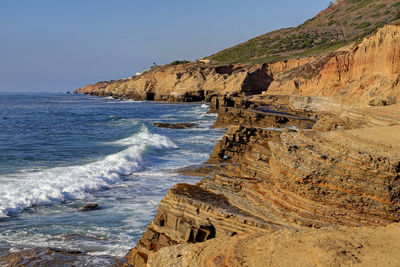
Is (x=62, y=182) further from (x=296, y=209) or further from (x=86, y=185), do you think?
(x=296, y=209)

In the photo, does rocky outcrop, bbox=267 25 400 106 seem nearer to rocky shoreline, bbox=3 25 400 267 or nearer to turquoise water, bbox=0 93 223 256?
rocky shoreline, bbox=3 25 400 267

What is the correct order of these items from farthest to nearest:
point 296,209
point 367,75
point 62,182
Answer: point 367,75 < point 62,182 < point 296,209

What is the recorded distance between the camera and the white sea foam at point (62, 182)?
1488 centimetres

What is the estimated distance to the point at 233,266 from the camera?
15.4 feet

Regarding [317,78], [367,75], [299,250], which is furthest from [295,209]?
[317,78]

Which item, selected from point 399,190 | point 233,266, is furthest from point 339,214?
point 233,266

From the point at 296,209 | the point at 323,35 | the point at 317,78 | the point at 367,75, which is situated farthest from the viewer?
the point at 323,35

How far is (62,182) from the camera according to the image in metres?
17.0

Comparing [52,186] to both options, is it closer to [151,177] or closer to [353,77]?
[151,177]

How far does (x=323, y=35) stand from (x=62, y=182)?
85.4m

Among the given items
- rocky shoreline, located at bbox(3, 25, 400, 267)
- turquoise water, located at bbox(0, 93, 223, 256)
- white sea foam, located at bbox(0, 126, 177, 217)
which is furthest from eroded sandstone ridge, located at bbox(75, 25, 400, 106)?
white sea foam, located at bbox(0, 126, 177, 217)

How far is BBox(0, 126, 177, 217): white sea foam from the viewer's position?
48.8 ft

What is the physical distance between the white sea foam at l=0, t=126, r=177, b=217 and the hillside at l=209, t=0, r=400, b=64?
58.7 meters

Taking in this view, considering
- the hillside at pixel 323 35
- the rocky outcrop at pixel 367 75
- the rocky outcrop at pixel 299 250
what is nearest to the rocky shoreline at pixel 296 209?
the rocky outcrop at pixel 299 250
